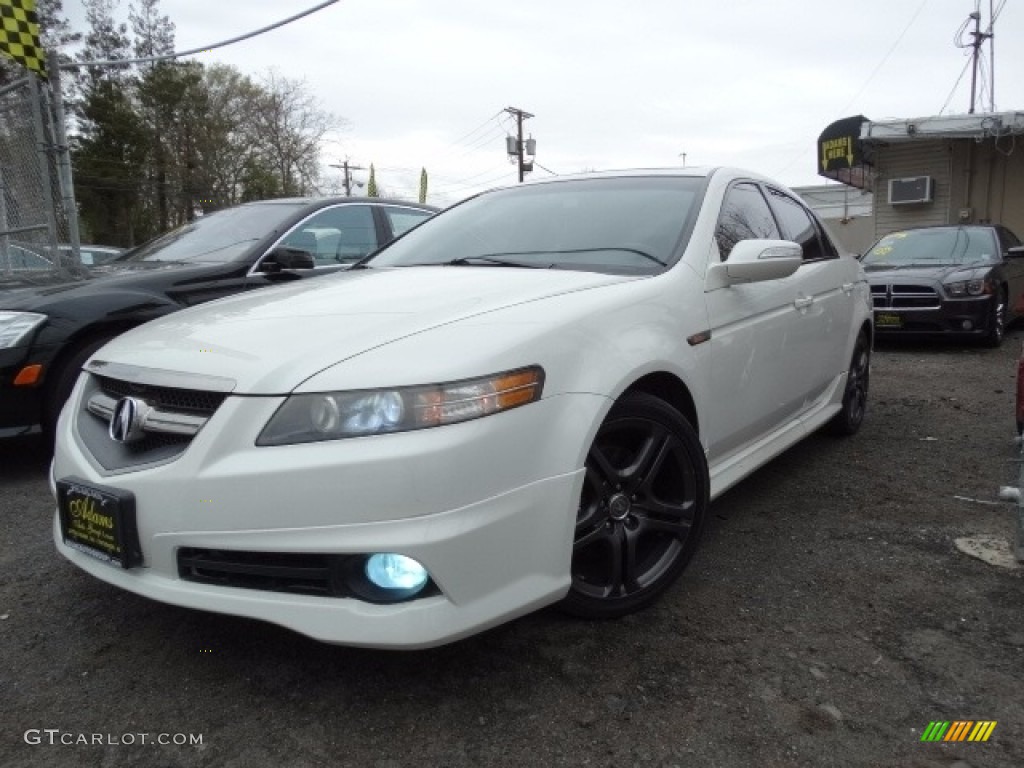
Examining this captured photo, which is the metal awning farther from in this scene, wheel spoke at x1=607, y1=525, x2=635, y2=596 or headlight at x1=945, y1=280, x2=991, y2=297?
wheel spoke at x1=607, y1=525, x2=635, y2=596

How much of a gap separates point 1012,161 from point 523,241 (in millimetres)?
15933

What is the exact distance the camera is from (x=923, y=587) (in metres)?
2.71

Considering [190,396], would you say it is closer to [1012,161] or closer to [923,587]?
[923,587]

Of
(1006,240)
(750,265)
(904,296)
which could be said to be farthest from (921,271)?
(750,265)

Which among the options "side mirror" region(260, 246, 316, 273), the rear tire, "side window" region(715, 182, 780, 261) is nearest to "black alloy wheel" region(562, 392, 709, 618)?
"side window" region(715, 182, 780, 261)

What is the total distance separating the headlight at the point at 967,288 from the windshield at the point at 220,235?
648cm

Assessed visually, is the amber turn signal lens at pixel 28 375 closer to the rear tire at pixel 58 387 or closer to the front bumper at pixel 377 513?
the rear tire at pixel 58 387


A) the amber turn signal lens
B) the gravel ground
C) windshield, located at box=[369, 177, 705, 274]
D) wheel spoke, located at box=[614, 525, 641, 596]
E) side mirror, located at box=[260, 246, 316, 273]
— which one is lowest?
the gravel ground

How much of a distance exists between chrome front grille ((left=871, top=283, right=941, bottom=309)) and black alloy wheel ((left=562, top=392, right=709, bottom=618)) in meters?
6.50

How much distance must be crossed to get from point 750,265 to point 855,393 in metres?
2.18

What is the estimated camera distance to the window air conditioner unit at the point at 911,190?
1596cm

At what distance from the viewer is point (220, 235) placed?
16.6ft

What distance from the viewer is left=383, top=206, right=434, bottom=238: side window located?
18.5ft

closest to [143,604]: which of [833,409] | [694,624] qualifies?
[694,624]
